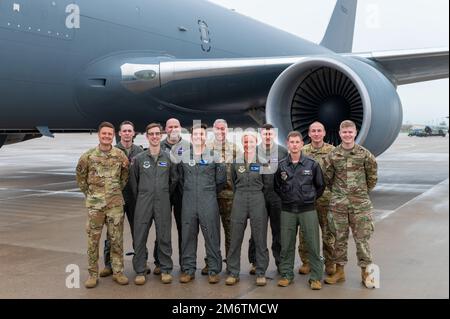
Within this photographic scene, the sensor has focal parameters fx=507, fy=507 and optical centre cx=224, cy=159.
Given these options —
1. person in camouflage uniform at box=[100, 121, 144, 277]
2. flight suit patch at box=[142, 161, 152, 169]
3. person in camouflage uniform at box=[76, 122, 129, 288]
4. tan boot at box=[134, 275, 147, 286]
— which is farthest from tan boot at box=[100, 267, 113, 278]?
flight suit patch at box=[142, 161, 152, 169]

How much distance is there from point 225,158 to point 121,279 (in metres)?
1.17

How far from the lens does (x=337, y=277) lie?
360 cm

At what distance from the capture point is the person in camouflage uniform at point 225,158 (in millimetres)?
3859

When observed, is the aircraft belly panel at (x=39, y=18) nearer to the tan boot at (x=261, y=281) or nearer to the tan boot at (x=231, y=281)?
the tan boot at (x=231, y=281)

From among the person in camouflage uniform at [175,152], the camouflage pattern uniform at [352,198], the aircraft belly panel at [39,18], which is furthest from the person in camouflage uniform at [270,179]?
the aircraft belly panel at [39,18]

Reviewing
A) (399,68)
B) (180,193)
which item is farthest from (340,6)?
(180,193)

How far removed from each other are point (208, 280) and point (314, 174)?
109 centimetres

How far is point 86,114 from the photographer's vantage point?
24.4ft

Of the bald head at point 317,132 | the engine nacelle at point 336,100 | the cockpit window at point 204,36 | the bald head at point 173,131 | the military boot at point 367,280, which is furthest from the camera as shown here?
the cockpit window at point 204,36

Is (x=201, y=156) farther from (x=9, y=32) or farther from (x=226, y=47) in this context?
(x=226, y=47)

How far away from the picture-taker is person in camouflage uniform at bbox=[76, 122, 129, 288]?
370 centimetres

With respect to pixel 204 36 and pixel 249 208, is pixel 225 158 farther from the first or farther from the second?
pixel 204 36

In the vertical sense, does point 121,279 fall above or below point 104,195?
below

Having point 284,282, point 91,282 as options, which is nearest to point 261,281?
A: point 284,282
